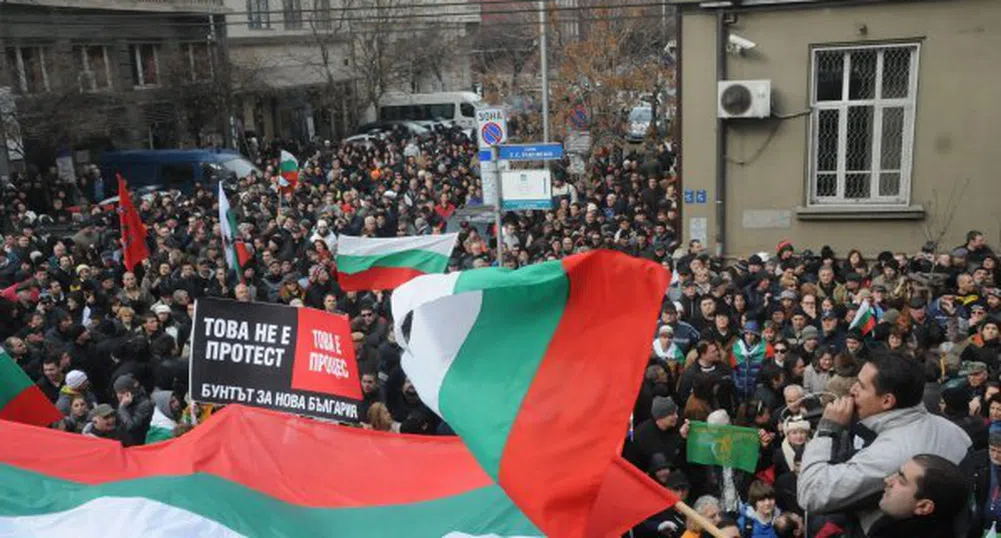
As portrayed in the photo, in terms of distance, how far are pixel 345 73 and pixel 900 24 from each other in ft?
111

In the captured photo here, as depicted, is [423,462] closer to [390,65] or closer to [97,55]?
[97,55]

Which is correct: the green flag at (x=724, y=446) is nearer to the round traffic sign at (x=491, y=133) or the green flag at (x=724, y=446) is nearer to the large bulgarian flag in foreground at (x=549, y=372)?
the large bulgarian flag in foreground at (x=549, y=372)

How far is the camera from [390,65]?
41.8 metres

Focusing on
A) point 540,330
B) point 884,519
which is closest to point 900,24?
point 540,330

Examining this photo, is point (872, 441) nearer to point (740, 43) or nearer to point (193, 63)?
point (740, 43)

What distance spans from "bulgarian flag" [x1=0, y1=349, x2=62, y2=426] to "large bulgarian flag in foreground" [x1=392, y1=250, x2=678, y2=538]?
11.0ft

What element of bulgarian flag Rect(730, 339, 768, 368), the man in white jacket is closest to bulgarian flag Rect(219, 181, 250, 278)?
bulgarian flag Rect(730, 339, 768, 368)

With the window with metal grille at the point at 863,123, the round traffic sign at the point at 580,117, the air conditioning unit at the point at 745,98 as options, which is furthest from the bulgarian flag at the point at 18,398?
the round traffic sign at the point at 580,117

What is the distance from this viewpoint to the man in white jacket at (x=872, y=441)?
3363 millimetres

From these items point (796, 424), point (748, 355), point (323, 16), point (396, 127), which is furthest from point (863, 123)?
point (323, 16)

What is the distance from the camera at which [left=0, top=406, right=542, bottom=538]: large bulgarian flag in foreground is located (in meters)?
4.60

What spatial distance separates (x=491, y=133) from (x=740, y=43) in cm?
414

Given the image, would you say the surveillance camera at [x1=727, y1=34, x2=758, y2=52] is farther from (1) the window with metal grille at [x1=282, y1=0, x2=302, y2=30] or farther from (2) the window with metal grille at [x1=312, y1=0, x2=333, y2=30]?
(1) the window with metal grille at [x1=282, y1=0, x2=302, y2=30]

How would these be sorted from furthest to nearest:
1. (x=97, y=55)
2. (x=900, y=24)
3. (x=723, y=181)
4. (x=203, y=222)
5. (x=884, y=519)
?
(x=97, y=55) → (x=203, y=222) → (x=723, y=181) → (x=900, y=24) → (x=884, y=519)
